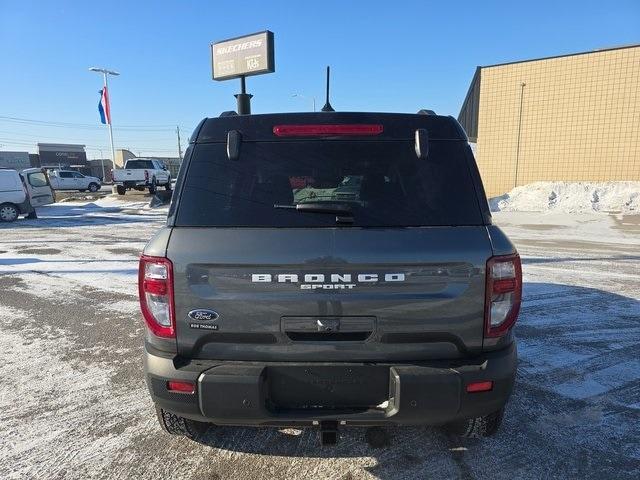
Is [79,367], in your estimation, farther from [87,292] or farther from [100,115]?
[100,115]

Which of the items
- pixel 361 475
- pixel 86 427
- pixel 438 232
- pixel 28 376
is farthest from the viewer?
pixel 28 376

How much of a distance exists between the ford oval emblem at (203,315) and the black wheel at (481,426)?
159cm

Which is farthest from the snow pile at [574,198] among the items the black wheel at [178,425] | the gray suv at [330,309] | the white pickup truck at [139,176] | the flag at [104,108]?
the flag at [104,108]

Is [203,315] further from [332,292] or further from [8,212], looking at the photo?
[8,212]

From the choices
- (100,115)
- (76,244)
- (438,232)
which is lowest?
(76,244)

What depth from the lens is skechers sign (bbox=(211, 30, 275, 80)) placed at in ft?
64.8

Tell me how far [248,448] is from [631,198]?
2039 cm

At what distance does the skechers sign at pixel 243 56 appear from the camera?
64.8 feet

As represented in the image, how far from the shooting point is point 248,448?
9.17 feet

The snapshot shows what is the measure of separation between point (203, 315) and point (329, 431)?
874 millimetres

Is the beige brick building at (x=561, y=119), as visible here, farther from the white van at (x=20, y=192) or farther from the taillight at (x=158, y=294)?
the taillight at (x=158, y=294)

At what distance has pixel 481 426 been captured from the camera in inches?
105

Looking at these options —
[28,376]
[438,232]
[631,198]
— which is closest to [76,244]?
[28,376]

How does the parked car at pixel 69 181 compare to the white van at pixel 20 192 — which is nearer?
the white van at pixel 20 192
